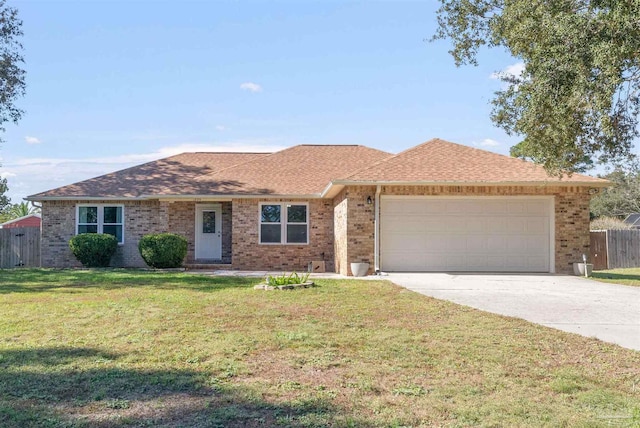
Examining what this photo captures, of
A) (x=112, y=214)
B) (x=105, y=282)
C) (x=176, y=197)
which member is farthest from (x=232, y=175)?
(x=105, y=282)

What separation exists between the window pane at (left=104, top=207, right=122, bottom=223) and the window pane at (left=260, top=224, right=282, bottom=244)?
18.9ft

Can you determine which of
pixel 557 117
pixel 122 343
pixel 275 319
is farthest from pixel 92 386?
pixel 557 117

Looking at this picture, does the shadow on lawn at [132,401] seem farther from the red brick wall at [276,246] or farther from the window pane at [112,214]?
Result: the window pane at [112,214]

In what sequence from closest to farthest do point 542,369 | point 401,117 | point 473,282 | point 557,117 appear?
1. point 542,369
2. point 557,117
3. point 473,282
4. point 401,117

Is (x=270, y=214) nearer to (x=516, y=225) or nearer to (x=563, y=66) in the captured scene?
(x=516, y=225)

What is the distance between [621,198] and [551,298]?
41138 millimetres

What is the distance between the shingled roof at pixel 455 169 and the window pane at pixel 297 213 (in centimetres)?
345

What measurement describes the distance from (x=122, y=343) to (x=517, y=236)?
12.3m

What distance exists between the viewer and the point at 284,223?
18.3 meters

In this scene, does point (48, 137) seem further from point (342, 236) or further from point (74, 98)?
point (342, 236)

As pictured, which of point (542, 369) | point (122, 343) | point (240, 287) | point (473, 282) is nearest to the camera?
point (542, 369)

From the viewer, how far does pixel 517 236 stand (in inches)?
609

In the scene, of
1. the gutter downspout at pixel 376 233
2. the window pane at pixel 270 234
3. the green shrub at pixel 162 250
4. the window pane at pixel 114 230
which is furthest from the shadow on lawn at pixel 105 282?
the window pane at pixel 114 230

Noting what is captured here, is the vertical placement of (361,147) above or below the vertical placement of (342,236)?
above
